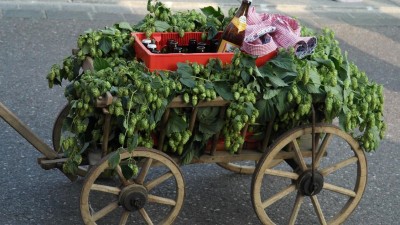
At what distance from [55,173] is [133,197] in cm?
99

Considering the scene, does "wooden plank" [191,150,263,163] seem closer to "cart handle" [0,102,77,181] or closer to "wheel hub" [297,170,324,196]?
"wheel hub" [297,170,324,196]

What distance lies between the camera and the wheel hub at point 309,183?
3299 mm

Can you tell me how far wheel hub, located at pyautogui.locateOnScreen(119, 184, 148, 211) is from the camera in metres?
3.07

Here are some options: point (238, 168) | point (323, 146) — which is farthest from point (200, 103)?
point (238, 168)

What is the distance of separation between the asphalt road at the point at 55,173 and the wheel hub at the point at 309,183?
1.41ft

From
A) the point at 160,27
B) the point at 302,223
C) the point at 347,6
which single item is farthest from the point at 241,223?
the point at 347,6

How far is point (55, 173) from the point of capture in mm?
3928

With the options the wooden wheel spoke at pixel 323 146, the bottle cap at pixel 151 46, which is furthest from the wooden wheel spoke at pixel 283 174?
the bottle cap at pixel 151 46

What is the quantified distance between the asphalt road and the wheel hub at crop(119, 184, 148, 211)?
19.0 inches

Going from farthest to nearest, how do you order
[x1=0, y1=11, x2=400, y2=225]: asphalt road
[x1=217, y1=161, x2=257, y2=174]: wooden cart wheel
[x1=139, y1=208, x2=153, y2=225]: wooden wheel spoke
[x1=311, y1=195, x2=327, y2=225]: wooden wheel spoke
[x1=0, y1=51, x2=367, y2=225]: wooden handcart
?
[x1=217, y1=161, x2=257, y2=174]: wooden cart wheel → [x1=0, y1=11, x2=400, y2=225]: asphalt road → [x1=311, y1=195, x2=327, y2=225]: wooden wheel spoke → [x1=139, y1=208, x2=153, y2=225]: wooden wheel spoke → [x1=0, y1=51, x2=367, y2=225]: wooden handcart

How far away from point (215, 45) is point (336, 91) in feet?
2.27

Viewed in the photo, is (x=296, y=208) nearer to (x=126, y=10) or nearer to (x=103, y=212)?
(x=103, y=212)

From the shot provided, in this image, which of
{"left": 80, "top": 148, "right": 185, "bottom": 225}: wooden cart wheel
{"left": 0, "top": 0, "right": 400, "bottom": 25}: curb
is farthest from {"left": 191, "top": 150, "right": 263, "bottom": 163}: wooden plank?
{"left": 0, "top": 0, "right": 400, "bottom": 25}: curb

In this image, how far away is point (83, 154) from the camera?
3135mm
